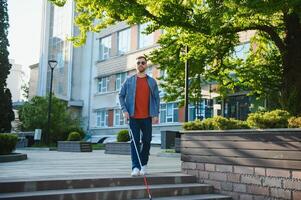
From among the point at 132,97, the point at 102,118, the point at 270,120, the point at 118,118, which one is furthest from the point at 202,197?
the point at 102,118

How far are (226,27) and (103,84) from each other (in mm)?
35088

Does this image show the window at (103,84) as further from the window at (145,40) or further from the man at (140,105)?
the man at (140,105)

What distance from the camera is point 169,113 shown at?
37156 millimetres

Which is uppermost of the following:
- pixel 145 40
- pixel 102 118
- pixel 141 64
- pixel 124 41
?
pixel 124 41

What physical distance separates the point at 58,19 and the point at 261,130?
5335 cm

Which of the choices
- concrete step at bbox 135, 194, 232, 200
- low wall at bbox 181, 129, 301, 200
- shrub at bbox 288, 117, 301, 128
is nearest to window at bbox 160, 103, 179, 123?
low wall at bbox 181, 129, 301, 200

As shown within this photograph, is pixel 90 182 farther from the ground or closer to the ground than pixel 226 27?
closer to the ground

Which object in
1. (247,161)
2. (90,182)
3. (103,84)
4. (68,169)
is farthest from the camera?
(103,84)

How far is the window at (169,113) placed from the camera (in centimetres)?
3633

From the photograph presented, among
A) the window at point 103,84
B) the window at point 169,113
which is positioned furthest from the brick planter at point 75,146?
the window at point 103,84

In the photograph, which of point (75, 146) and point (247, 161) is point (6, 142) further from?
point (75, 146)

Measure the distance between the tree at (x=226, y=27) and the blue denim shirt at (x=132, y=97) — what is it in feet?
10.4

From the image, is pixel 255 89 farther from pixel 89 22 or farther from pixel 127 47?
pixel 127 47

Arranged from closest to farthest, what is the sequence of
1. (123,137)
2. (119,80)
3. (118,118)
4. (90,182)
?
1. (90,182)
2. (123,137)
3. (119,80)
4. (118,118)
